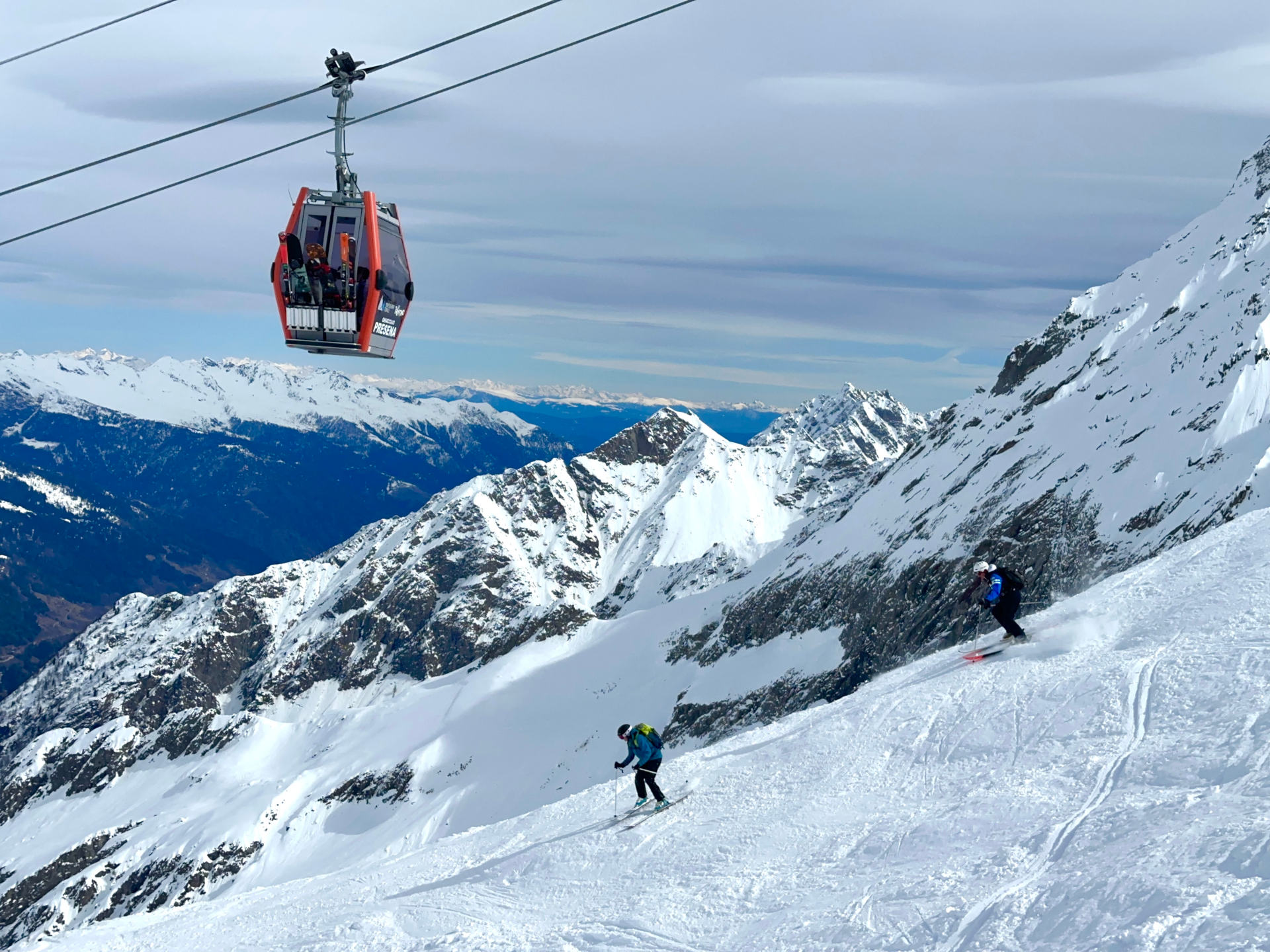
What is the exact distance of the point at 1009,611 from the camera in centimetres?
2252

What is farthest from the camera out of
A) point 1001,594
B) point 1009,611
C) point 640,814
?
point 1001,594

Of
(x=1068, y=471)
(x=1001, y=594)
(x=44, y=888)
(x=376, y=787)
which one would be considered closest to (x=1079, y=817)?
(x=1001, y=594)

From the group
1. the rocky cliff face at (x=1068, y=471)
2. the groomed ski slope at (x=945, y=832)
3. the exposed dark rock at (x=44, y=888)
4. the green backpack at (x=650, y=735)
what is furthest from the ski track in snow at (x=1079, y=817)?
the exposed dark rock at (x=44, y=888)

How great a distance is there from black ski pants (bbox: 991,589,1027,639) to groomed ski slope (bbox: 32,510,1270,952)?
98 cm

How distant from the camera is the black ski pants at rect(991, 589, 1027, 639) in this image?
2234cm

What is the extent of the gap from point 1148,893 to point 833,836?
5442mm

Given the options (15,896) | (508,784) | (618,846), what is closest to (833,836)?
(618,846)

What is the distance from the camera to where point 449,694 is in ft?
601

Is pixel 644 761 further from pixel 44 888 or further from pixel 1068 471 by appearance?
pixel 44 888

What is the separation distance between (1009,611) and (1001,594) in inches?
16.0

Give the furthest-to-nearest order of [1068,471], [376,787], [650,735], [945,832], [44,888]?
1. [44,888]
2. [376,787]
3. [1068,471]
4. [650,735]
5. [945,832]

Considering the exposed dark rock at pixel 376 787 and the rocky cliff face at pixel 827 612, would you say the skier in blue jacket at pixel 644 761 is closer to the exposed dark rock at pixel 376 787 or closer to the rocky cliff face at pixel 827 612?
the rocky cliff face at pixel 827 612

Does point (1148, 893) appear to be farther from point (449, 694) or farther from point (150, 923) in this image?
point (449, 694)

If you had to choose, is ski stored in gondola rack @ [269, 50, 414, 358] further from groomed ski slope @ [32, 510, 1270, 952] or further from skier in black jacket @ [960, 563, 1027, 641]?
skier in black jacket @ [960, 563, 1027, 641]
